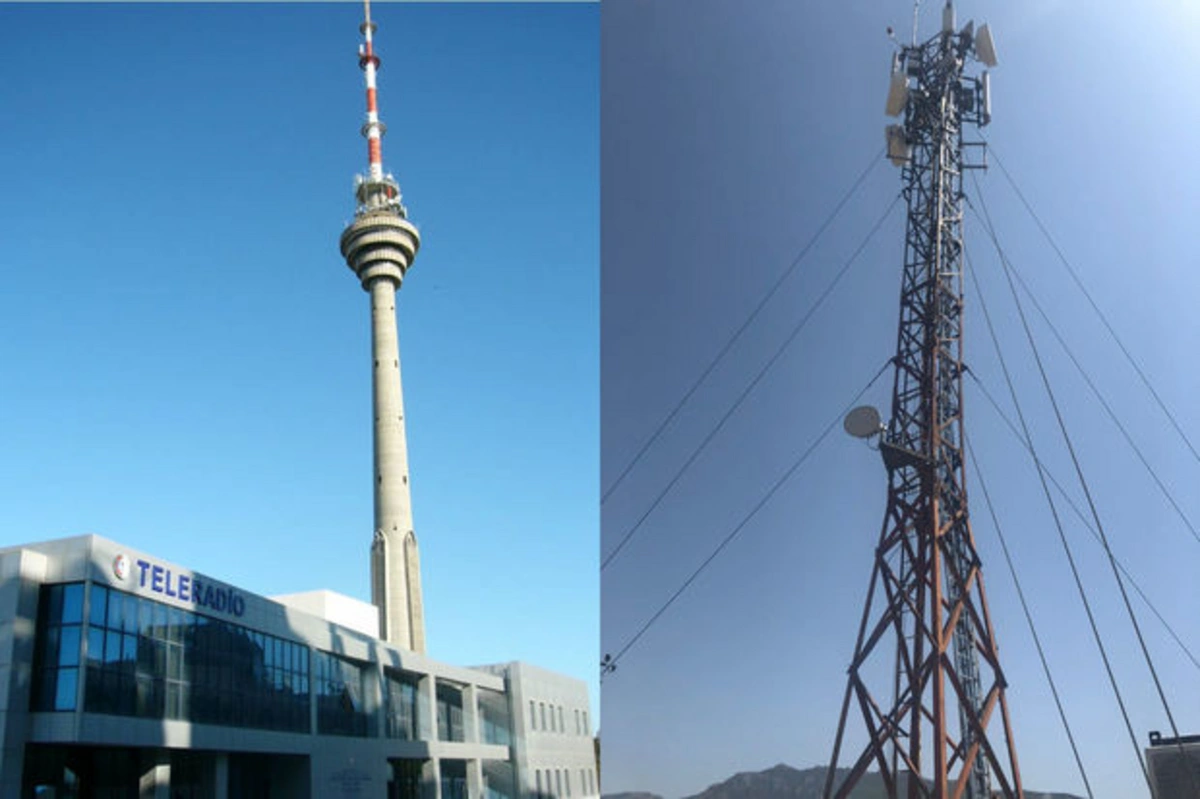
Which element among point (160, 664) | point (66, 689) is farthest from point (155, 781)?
point (66, 689)

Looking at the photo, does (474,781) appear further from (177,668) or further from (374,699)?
(177,668)

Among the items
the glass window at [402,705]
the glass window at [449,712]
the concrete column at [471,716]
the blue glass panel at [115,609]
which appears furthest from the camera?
the concrete column at [471,716]

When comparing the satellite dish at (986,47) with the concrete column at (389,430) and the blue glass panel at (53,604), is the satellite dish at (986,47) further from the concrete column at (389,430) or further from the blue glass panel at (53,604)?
the concrete column at (389,430)

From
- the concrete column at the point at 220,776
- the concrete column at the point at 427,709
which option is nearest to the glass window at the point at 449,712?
the concrete column at the point at 427,709

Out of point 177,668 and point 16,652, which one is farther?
point 177,668

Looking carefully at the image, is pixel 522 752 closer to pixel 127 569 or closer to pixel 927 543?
pixel 127 569

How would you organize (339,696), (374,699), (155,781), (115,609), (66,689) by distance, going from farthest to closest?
(374,699) < (339,696) < (155,781) < (115,609) < (66,689)

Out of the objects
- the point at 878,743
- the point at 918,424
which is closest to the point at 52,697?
the point at 878,743
